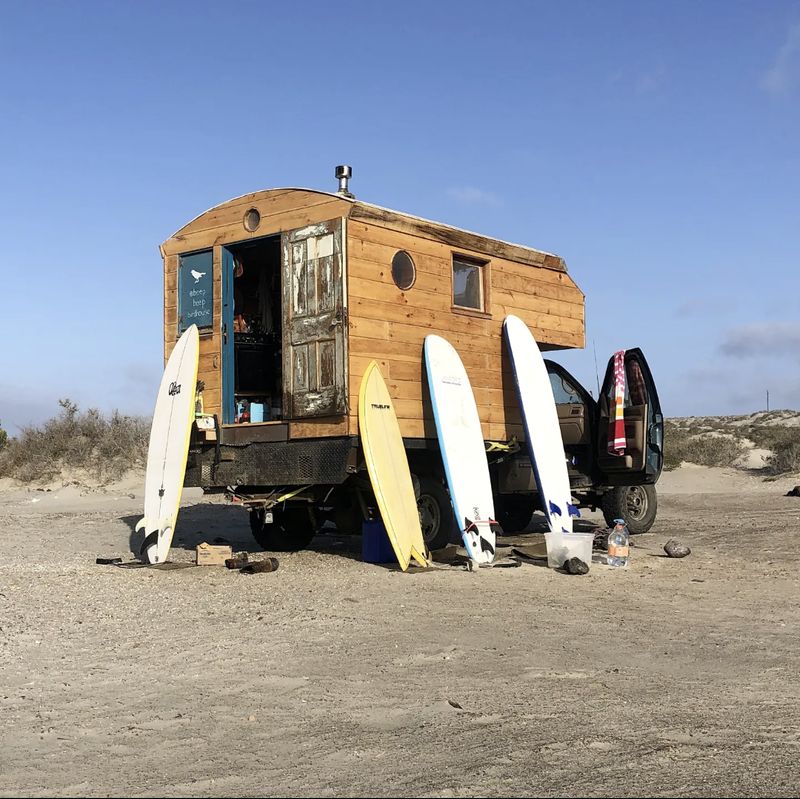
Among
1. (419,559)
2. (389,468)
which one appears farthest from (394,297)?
(419,559)

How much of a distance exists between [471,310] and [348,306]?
7.01 feet

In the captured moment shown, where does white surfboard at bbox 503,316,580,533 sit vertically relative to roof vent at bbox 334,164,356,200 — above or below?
below

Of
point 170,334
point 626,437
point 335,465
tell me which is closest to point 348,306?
point 335,465

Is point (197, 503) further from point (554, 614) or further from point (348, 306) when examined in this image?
point (554, 614)

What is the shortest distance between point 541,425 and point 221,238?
4.09m

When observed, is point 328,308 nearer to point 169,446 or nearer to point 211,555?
point 169,446

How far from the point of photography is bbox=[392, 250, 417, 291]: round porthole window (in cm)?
1000

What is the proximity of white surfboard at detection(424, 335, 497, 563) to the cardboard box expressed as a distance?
231cm

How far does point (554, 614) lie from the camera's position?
689 centimetres

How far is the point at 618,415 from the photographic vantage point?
11.5 m

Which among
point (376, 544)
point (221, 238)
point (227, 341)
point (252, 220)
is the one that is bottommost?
point (376, 544)

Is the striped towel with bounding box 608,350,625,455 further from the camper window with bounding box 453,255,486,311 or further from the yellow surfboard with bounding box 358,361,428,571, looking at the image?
the yellow surfboard with bounding box 358,361,428,571

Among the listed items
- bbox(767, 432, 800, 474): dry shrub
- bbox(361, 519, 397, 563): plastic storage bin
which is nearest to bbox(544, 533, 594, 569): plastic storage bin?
bbox(361, 519, 397, 563): plastic storage bin

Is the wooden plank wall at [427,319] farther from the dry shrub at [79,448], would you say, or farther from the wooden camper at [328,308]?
the dry shrub at [79,448]
